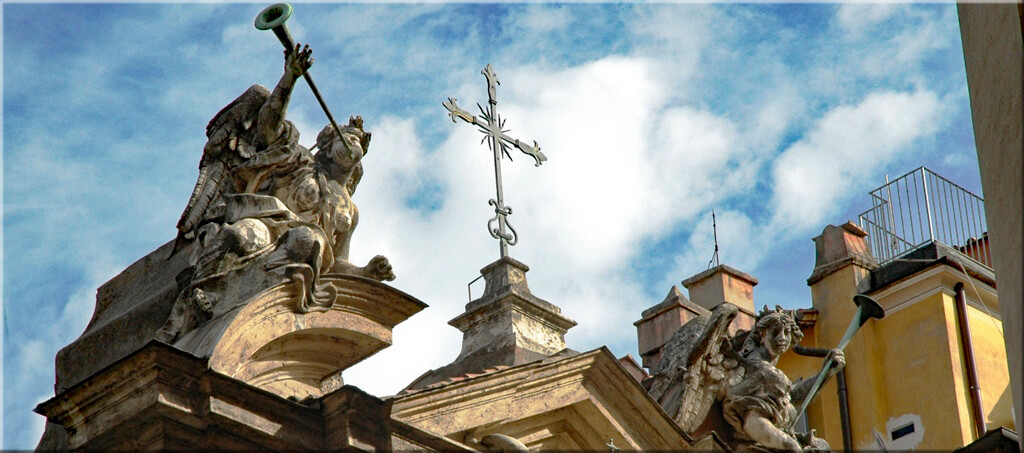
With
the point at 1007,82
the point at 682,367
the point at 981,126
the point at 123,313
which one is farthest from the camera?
the point at 682,367

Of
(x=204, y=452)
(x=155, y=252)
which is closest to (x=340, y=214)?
(x=155, y=252)

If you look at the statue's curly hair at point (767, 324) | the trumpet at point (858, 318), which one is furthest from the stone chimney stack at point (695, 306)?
the statue's curly hair at point (767, 324)

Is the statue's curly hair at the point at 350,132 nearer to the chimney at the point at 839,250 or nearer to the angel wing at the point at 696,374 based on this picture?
the angel wing at the point at 696,374

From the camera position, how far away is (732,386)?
1552 cm

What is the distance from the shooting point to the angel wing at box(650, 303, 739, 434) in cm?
1523

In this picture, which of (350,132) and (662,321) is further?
(662,321)

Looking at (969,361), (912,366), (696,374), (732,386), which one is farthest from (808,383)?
(912,366)

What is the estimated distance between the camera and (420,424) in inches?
521

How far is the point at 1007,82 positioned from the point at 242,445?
187 inches

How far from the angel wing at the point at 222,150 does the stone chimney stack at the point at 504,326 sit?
309cm

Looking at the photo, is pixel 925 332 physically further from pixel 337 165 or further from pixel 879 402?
pixel 337 165

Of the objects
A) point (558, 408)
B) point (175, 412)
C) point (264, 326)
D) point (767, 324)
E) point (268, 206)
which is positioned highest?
point (767, 324)

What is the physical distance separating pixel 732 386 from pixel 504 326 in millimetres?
1824

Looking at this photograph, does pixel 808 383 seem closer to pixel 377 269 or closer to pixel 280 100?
pixel 377 269
